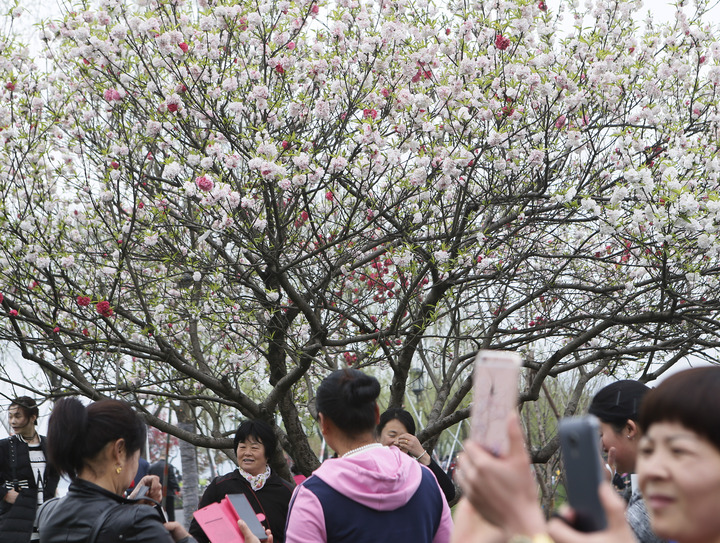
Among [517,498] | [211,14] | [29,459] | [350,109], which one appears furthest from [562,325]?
[517,498]

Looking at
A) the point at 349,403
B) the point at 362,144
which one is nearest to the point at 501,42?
the point at 362,144

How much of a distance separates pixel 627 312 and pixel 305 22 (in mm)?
4730

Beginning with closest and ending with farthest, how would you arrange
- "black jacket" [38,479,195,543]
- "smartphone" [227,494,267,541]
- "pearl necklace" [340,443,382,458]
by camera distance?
"black jacket" [38,479,195,543] → "pearl necklace" [340,443,382,458] → "smartphone" [227,494,267,541]

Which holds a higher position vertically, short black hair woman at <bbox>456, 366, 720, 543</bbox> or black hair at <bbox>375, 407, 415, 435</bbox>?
short black hair woman at <bbox>456, 366, 720, 543</bbox>

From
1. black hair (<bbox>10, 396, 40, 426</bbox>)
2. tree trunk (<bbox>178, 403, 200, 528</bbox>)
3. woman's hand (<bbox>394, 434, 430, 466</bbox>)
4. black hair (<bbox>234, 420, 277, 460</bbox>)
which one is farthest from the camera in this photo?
tree trunk (<bbox>178, 403, 200, 528</bbox>)

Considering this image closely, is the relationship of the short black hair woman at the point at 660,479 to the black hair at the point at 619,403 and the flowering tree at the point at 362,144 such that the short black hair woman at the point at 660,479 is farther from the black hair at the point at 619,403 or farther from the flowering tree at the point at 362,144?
the flowering tree at the point at 362,144

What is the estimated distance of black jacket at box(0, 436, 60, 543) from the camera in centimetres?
597

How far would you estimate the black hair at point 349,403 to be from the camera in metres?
3.14

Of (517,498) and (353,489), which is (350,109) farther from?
(517,498)

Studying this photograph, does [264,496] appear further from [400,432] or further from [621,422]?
[621,422]

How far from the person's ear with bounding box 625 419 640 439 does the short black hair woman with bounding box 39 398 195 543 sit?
5.56ft

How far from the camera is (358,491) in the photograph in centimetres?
296

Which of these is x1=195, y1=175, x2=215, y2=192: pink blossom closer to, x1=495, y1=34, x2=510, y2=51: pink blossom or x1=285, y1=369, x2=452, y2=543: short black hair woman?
x1=495, y1=34, x2=510, y2=51: pink blossom

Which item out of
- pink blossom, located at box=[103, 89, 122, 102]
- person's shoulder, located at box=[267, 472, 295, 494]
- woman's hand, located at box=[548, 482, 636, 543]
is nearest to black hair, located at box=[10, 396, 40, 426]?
person's shoulder, located at box=[267, 472, 295, 494]
